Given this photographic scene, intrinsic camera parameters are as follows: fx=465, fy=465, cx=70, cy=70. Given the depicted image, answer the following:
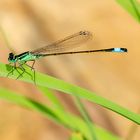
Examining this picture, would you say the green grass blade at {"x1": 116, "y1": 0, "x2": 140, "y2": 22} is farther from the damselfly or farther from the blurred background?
the blurred background

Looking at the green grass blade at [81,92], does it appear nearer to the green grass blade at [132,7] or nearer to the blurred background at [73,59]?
the green grass blade at [132,7]

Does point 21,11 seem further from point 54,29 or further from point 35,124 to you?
point 35,124

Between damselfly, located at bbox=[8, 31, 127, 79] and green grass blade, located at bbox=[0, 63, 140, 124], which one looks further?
damselfly, located at bbox=[8, 31, 127, 79]

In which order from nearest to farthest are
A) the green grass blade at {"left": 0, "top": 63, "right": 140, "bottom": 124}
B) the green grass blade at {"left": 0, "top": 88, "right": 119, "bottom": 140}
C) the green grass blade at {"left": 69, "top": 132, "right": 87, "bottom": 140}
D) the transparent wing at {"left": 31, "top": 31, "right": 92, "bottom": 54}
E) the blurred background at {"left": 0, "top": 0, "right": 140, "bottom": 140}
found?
the green grass blade at {"left": 0, "top": 63, "right": 140, "bottom": 124} < the green grass blade at {"left": 69, "top": 132, "right": 87, "bottom": 140} < the green grass blade at {"left": 0, "top": 88, "right": 119, "bottom": 140} < the transparent wing at {"left": 31, "top": 31, "right": 92, "bottom": 54} < the blurred background at {"left": 0, "top": 0, "right": 140, "bottom": 140}

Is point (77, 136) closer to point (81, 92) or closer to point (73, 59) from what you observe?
point (81, 92)

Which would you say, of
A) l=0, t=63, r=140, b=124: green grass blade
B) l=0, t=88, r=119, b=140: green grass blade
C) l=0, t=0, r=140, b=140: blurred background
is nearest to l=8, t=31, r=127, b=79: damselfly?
l=0, t=88, r=119, b=140: green grass blade

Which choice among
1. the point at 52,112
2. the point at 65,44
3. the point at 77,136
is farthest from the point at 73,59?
the point at 77,136

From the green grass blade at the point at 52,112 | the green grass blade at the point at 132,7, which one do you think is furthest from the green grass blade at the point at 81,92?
the green grass blade at the point at 132,7
